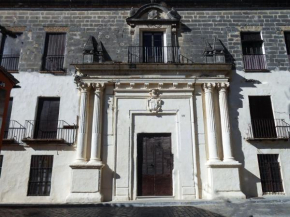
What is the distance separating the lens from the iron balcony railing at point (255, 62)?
550 inches

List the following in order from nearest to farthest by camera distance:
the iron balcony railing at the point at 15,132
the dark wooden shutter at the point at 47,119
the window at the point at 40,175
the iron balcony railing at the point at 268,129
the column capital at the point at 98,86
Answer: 1. the window at the point at 40,175
2. the iron balcony railing at the point at 15,132
3. the iron balcony railing at the point at 268,129
4. the dark wooden shutter at the point at 47,119
5. the column capital at the point at 98,86

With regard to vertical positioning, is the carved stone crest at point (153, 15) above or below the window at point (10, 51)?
above

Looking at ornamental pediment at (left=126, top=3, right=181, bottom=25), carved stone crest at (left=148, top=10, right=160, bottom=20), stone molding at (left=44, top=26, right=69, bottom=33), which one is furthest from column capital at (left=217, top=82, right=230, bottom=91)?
stone molding at (left=44, top=26, right=69, bottom=33)

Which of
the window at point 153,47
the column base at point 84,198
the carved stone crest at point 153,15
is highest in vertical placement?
the carved stone crest at point 153,15

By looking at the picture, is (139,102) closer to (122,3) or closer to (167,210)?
(167,210)

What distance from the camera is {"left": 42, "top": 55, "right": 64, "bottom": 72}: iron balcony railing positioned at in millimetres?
13938

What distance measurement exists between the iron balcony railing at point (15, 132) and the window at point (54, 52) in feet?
10.4

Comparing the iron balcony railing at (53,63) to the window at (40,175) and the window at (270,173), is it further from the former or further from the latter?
the window at (270,173)

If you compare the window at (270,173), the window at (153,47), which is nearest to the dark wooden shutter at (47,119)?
the window at (153,47)

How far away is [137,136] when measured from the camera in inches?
500

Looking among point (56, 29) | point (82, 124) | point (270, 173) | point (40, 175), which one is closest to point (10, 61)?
point (56, 29)

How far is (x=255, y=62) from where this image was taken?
46.3 feet

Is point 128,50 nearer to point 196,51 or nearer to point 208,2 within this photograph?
point 196,51

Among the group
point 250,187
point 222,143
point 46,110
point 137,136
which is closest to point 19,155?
point 46,110
